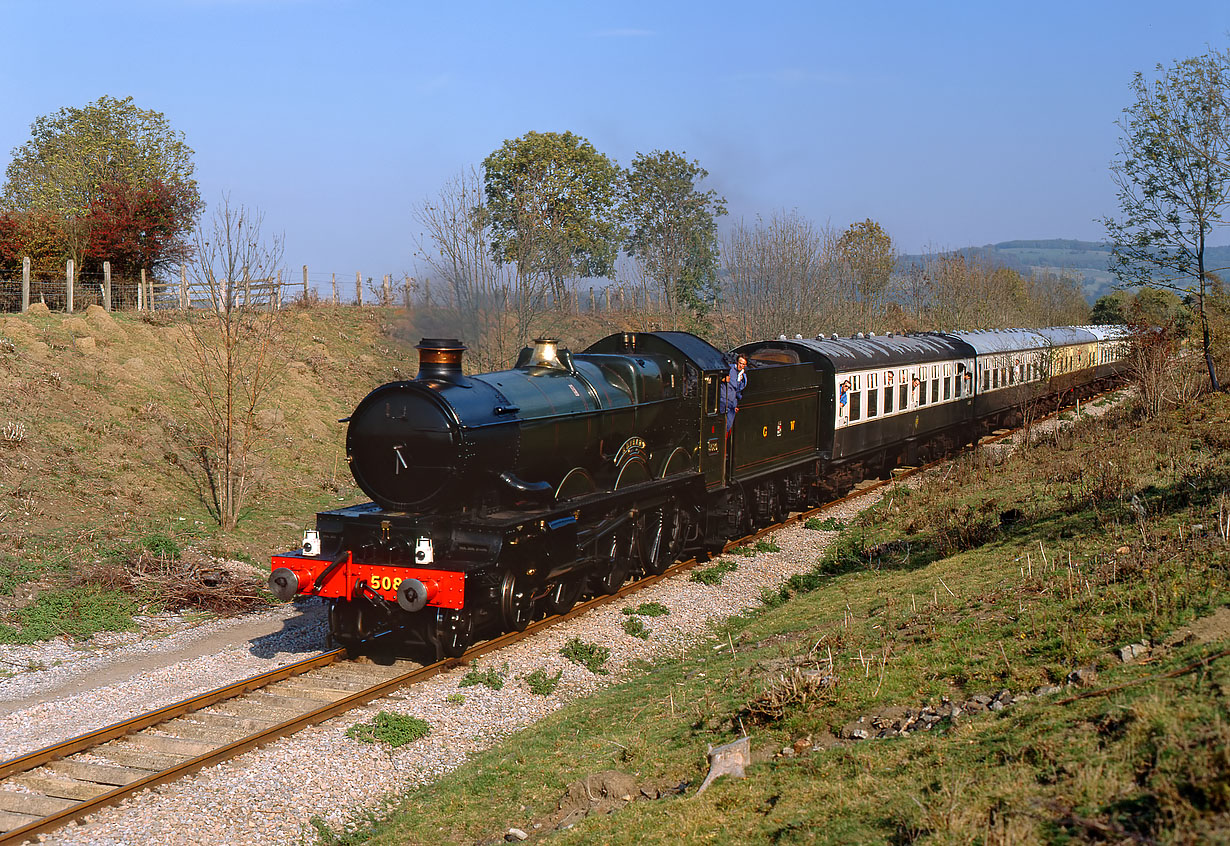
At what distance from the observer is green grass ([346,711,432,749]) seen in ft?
28.3

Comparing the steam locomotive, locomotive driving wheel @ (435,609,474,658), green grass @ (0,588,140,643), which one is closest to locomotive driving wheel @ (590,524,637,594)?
the steam locomotive

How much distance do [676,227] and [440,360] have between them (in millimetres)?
40246

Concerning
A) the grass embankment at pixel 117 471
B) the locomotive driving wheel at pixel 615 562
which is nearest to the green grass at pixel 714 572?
the locomotive driving wheel at pixel 615 562

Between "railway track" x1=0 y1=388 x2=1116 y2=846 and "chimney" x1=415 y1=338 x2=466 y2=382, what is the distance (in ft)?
10.8

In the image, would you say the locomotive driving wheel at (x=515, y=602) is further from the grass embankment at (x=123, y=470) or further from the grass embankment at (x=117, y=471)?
the grass embankment at (x=117, y=471)

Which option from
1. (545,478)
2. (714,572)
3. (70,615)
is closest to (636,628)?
(545,478)

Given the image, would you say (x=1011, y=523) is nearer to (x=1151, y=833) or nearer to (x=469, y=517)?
(x=469, y=517)

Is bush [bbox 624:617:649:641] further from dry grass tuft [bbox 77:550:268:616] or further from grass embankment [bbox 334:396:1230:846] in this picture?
dry grass tuft [bbox 77:550:268:616]

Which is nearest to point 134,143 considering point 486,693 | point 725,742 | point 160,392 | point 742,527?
point 160,392

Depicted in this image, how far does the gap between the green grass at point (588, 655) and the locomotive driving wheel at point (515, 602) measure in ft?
2.11

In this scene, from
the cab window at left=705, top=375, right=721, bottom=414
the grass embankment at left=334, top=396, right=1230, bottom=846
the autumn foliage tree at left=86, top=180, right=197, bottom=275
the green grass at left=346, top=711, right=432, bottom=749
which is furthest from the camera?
the autumn foliage tree at left=86, top=180, right=197, bottom=275

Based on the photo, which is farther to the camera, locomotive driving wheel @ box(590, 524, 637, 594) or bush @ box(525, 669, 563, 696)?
locomotive driving wheel @ box(590, 524, 637, 594)

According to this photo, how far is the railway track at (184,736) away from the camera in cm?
731

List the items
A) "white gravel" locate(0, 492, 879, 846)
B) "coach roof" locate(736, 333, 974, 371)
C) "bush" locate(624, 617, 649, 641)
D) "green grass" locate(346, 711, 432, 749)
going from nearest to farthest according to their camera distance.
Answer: "white gravel" locate(0, 492, 879, 846) → "green grass" locate(346, 711, 432, 749) → "bush" locate(624, 617, 649, 641) → "coach roof" locate(736, 333, 974, 371)
